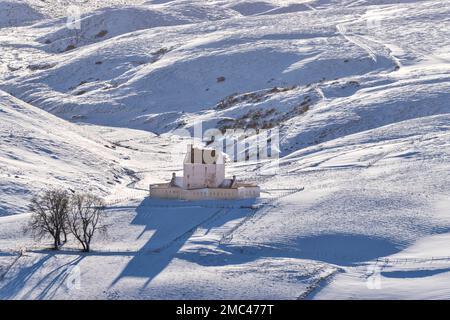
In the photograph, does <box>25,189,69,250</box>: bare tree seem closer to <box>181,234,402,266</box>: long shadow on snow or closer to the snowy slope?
the snowy slope

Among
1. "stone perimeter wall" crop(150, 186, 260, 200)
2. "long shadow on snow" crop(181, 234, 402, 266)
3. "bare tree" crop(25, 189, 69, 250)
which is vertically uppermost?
"stone perimeter wall" crop(150, 186, 260, 200)

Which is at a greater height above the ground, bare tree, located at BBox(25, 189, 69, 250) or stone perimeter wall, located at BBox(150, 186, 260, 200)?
stone perimeter wall, located at BBox(150, 186, 260, 200)

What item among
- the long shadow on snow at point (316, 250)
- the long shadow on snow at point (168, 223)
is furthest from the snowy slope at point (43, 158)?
the long shadow on snow at point (316, 250)

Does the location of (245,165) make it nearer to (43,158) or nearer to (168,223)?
(43,158)

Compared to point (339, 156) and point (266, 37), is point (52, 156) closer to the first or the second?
point (339, 156)

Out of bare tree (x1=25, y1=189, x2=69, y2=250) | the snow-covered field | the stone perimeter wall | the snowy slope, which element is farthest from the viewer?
the snowy slope

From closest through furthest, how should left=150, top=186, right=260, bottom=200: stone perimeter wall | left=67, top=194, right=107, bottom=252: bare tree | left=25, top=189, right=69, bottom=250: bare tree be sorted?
left=67, top=194, right=107, bottom=252: bare tree, left=25, top=189, right=69, bottom=250: bare tree, left=150, top=186, right=260, bottom=200: stone perimeter wall

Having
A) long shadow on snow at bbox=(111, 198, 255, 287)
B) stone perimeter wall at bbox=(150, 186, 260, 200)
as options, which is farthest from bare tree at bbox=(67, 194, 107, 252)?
stone perimeter wall at bbox=(150, 186, 260, 200)
